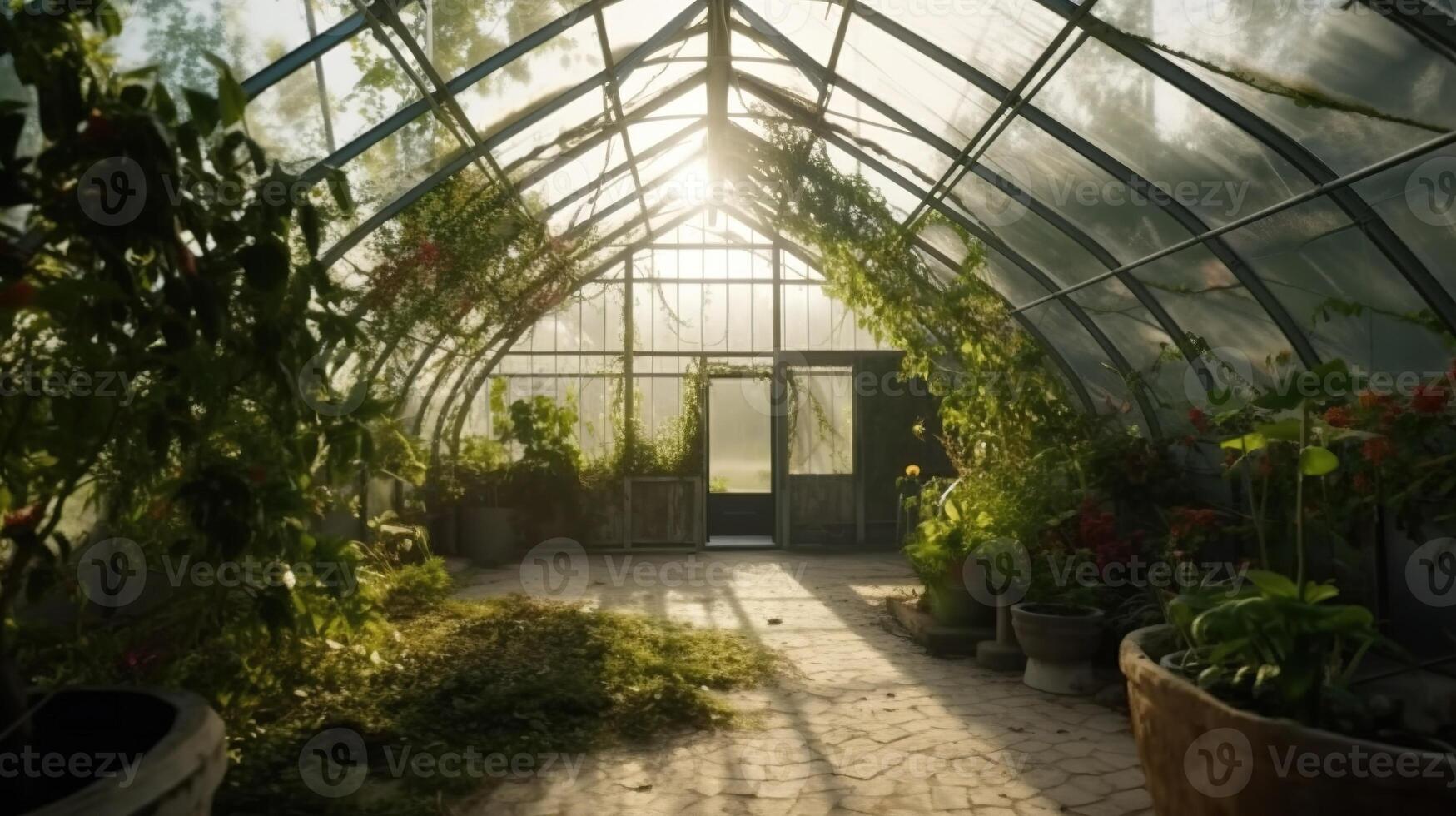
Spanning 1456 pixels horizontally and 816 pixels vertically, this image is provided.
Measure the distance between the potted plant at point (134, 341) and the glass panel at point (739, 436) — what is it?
8.98 m

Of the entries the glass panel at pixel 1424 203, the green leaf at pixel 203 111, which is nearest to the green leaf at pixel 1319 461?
the glass panel at pixel 1424 203

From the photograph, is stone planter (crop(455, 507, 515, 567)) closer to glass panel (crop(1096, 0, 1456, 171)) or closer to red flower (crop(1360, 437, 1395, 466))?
glass panel (crop(1096, 0, 1456, 171))

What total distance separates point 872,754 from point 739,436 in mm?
7470

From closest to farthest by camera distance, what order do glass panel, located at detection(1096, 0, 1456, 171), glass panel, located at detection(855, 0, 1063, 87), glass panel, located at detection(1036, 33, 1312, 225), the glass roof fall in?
glass panel, located at detection(1096, 0, 1456, 171)
the glass roof
glass panel, located at detection(1036, 33, 1312, 225)
glass panel, located at detection(855, 0, 1063, 87)

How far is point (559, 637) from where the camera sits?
5855mm

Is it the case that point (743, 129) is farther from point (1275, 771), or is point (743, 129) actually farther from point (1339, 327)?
point (1275, 771)

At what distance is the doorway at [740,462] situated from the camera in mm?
11195

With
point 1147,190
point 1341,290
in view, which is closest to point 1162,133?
point 1147,190

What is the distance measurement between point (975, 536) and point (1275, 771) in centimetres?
387

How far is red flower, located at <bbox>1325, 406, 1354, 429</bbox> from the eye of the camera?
12.2 ft

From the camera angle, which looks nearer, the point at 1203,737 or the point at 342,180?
the point at 342,180

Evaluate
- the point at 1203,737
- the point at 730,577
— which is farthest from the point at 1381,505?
the point at 730,577

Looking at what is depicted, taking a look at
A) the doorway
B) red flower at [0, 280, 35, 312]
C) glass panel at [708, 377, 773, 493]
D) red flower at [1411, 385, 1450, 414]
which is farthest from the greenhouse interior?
glass panel at [708, 377, 773, 493]

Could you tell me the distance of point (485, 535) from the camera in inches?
380
